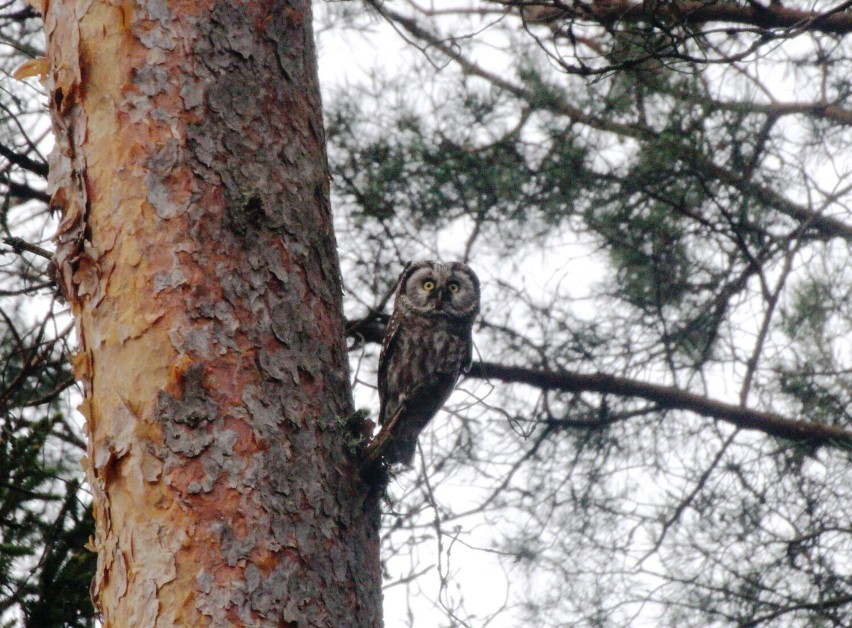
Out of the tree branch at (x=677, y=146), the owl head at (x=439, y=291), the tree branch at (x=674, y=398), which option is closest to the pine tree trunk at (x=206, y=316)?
the owl head at (x=439, y=291)

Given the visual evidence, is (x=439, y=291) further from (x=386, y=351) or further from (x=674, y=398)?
(x=674, y=398)

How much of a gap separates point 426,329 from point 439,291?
0.53 ft

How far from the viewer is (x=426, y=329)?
4.04 m

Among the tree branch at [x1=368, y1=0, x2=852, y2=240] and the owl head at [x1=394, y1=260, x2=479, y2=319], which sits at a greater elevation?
the tree branch at [x1=368, y1=0, x2=852, y2=240]

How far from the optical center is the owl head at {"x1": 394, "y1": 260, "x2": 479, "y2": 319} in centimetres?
402

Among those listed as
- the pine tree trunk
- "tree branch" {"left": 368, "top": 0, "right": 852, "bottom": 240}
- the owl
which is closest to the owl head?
the owl

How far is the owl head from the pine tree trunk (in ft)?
5.44

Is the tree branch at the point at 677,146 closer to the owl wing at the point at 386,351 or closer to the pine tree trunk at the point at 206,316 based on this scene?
the owl wing at the point at 386,351

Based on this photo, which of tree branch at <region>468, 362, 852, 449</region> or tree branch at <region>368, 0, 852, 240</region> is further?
tree branch at <region>368, 0, 852, 240</region>

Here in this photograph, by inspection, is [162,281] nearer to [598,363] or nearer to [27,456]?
[27,456]

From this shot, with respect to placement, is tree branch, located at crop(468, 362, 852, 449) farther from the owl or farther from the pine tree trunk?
the pine tree trunk

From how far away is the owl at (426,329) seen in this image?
13.1ft

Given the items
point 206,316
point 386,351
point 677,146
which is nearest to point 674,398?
point 677,146

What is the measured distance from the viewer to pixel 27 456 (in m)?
2.99
